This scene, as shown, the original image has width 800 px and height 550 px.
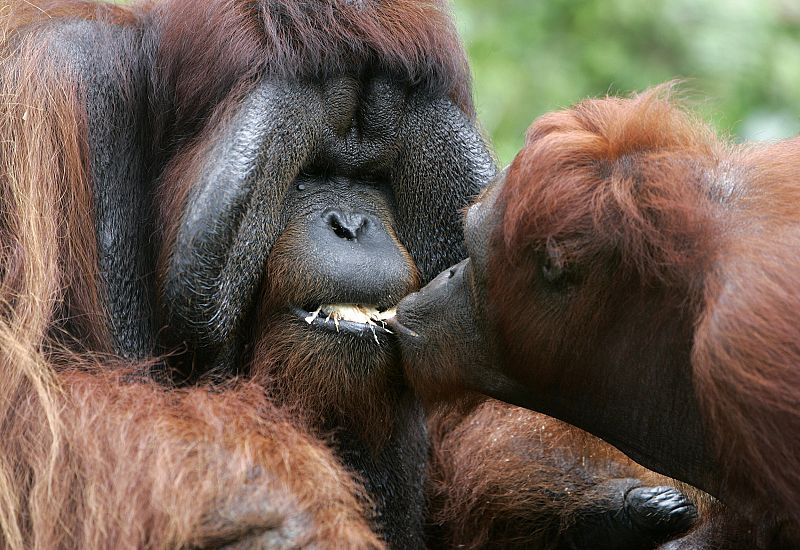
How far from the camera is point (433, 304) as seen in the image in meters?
3.07

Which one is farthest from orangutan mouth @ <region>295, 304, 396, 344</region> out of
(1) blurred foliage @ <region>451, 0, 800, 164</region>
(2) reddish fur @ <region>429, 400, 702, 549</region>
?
(1) blurred foliage @ <region>451, 0, 800, 164</region>

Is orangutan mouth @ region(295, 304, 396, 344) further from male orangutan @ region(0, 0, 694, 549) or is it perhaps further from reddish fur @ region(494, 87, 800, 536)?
A: reddish fur @ region(494, 87, 800, 536)

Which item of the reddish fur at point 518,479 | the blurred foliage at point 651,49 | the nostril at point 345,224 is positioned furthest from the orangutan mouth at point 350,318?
the blurred foliage at point 651,49

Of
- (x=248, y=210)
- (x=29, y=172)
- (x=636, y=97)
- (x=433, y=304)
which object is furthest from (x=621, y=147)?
(x=29, y=172)

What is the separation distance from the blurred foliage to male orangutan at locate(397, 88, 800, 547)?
3.48 meters

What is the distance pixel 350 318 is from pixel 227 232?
39cm

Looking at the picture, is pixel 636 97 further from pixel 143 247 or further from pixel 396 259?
pixel 143 247

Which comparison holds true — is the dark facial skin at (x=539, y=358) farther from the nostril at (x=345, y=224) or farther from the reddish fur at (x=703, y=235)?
the nostril at (x=345, y=224)

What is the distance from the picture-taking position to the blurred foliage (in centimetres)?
656

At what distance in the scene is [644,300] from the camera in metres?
2.70

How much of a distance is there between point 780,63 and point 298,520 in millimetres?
5039

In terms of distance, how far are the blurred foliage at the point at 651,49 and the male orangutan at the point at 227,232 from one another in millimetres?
3201

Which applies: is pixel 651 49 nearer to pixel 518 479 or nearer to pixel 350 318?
pixel 518 479

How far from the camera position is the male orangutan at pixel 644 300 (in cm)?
Result: 234
